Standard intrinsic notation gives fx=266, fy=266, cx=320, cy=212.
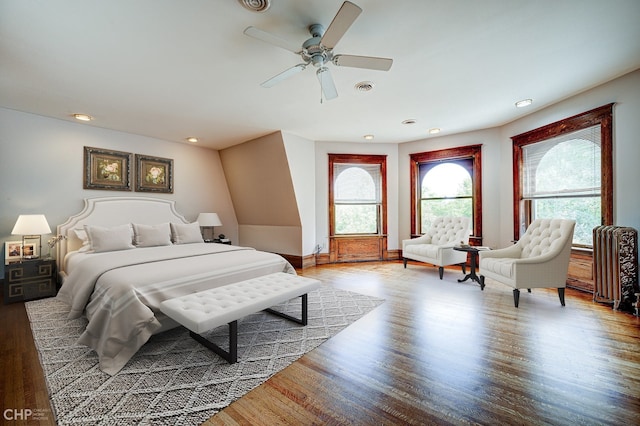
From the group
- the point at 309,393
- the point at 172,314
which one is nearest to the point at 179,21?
the point at 172,314

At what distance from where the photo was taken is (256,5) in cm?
177

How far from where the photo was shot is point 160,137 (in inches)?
195

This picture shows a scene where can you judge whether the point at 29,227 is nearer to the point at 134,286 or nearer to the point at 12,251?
the point at 12,251

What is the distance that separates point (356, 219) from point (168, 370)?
4.48m

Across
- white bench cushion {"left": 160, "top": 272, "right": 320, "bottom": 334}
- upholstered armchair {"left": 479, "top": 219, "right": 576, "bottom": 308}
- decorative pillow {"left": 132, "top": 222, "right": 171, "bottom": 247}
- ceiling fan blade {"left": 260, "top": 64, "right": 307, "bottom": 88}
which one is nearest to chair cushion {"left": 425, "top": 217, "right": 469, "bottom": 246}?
upholstered armchair {"left": 479, "top": 219, "right": 576, "bottom": 308}

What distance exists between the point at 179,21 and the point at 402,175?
15.9 feet

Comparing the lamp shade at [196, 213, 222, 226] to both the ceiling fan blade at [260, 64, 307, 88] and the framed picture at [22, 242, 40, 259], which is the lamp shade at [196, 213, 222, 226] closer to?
the framed picture at [22, 242, 40, 259]

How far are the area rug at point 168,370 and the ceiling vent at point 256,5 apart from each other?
2.49 meters

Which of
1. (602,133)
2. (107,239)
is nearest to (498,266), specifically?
(602,133)

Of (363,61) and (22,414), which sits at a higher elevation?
(363,61)

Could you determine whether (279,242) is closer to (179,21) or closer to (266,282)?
(266,282)

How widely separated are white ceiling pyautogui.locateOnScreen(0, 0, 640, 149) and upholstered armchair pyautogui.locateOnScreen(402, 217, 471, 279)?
189cm

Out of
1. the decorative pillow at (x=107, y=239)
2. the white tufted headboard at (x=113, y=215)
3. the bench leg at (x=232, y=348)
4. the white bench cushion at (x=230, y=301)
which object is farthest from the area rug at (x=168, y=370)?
the white tufted headboard at (x=113, y=215)

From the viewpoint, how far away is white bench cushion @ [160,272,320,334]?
72.2 inches
